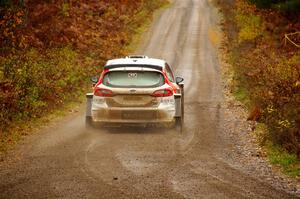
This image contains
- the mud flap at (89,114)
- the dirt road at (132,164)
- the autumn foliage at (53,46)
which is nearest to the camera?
the dirt road at (132,164)

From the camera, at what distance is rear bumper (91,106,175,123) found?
39.8 ft

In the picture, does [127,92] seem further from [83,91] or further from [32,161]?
[83,91]

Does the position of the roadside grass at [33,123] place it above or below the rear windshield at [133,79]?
below

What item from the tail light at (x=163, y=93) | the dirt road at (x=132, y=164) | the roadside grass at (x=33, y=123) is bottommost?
the dirt road at (x=132, y=164)

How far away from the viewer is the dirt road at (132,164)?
7879mm

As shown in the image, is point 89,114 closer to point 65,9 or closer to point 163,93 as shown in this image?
point 163,93

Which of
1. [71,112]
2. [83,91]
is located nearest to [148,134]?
[71,112]

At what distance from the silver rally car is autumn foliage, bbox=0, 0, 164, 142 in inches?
112

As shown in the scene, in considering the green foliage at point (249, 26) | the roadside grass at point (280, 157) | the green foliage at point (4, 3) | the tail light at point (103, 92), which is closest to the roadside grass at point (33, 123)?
the tail light at point (103, 92)

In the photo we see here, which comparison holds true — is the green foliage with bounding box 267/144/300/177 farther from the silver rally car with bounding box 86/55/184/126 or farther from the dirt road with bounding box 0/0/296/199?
the silver rally car with bounding box 86/55/184/126

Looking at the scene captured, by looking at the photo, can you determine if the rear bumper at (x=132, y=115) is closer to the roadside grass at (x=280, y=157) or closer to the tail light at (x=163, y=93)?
the tail light at (x=163, y=93)

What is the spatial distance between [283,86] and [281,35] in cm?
1363

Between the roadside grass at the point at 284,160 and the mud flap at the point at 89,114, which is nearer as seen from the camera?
the roadside grass at the point at 284,160

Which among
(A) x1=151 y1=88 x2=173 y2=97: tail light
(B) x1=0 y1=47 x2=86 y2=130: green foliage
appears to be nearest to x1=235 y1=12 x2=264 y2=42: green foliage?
(B) x1=0 y1=47 x2=86 y2=130: green foliage
